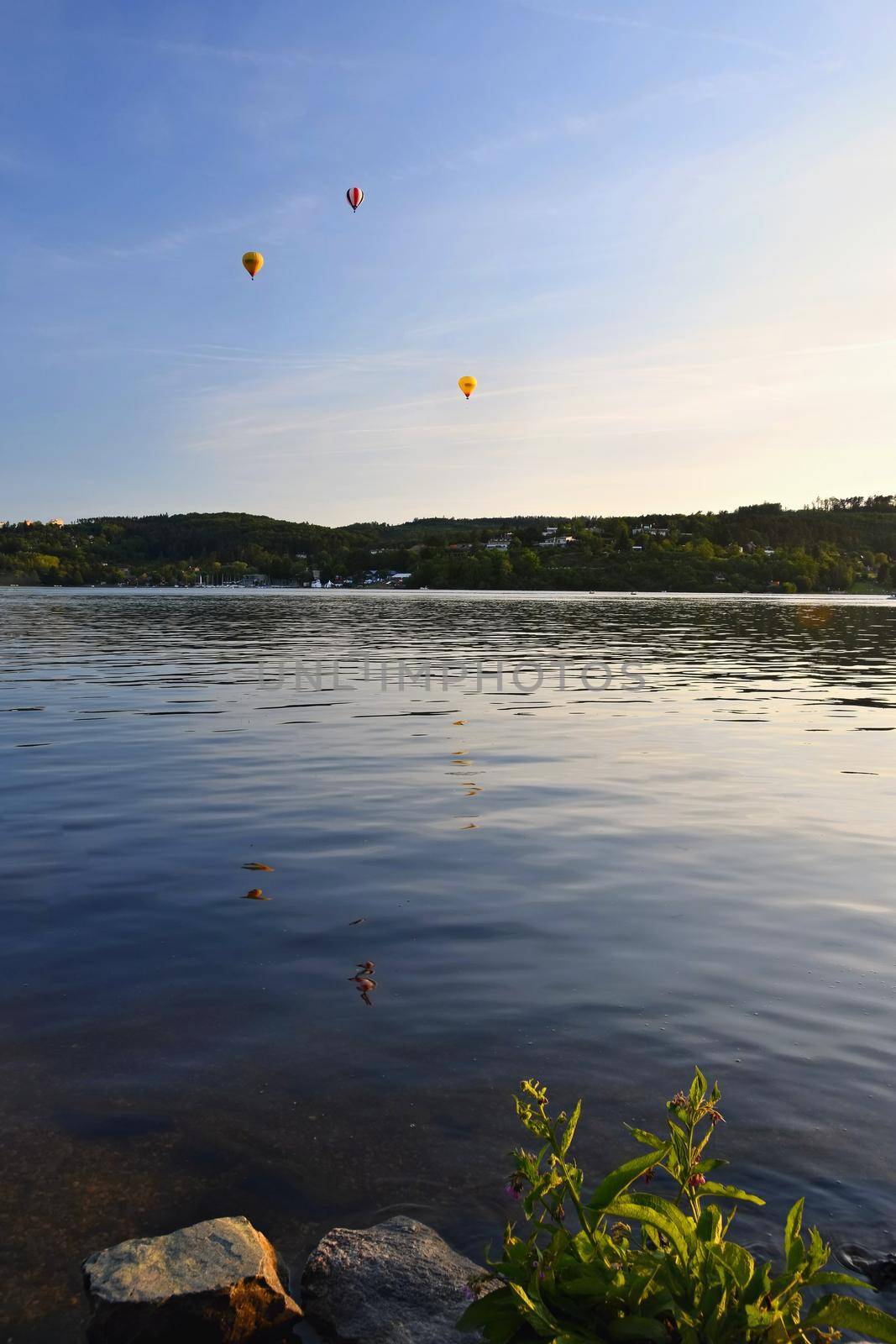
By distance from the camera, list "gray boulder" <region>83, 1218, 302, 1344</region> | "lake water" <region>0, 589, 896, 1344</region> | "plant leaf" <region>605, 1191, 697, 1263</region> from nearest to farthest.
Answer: "plant leaf" <region>605, 1191, 697, 1263</region>
"gray boulder" <region>83, 1218, 302, 1344</region>
"lake water" <region>0, 589, 896, 1344</region>

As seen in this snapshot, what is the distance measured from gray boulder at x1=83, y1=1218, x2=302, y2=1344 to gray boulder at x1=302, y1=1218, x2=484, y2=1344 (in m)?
0.19

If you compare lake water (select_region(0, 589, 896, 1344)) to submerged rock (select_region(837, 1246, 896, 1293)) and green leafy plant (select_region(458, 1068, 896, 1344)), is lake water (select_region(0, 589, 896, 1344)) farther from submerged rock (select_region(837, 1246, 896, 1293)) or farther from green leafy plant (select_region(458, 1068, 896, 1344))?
green leafy plant (select_region(458, 1068, 896, 1344))

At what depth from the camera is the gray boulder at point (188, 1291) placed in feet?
14.8

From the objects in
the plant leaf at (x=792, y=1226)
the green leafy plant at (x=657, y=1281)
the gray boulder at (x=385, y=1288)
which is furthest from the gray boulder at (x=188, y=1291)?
the plant leaf at (x=792, y=1226)

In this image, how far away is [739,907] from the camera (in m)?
11.7

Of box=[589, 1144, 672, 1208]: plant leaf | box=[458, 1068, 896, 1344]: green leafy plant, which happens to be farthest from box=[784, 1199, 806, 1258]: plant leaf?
box=[589, 1144, 672, 1208]: plant leaf

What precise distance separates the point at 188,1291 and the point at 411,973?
4929 mm

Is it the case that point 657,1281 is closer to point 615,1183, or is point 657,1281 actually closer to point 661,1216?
point 661,1216

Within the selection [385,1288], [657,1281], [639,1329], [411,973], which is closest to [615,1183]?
[657,1281]

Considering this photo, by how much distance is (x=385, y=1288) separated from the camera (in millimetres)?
4789

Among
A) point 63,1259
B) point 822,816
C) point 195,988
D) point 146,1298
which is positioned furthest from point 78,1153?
point 822,816

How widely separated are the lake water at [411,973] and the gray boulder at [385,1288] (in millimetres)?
464

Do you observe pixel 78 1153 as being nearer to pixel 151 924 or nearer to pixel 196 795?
pixel 151 924

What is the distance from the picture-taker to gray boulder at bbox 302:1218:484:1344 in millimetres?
4609
